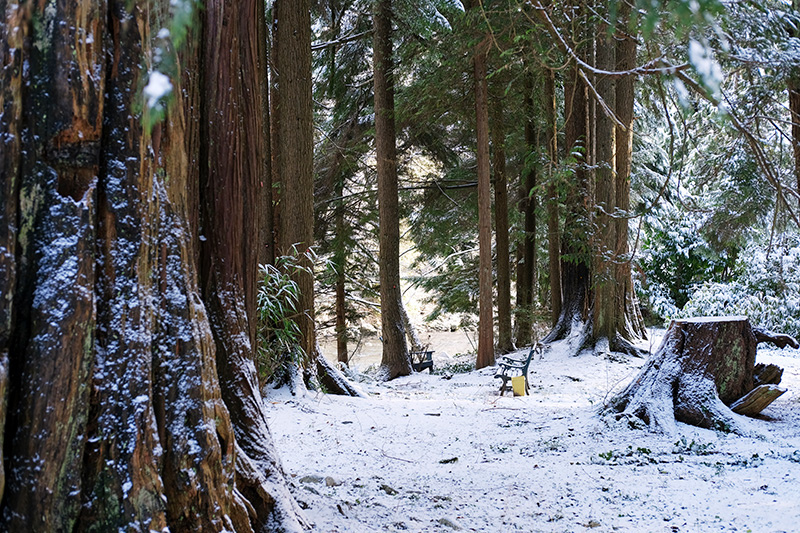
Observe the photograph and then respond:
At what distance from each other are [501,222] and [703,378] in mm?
8530

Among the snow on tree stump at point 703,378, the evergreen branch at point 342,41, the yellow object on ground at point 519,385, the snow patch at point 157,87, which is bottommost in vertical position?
the yellow object on ground at point 519,385

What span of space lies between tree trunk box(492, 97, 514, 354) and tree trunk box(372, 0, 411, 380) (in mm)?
2565

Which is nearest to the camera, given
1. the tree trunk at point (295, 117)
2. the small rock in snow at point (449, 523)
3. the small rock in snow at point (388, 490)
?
the small rock in snow at point (449, 523)

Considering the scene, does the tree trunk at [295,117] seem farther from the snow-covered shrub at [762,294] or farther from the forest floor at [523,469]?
the snow-covered shrub at [762,294]

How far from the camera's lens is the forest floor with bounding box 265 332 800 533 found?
3256mm

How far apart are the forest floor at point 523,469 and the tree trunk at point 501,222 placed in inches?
269

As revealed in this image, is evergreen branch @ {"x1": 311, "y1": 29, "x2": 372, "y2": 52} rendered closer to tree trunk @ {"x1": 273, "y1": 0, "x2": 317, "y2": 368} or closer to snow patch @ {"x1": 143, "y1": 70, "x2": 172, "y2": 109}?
tree trunk @ {"x1": 273, "y1": 0, "x2": 317, "y2": 368}

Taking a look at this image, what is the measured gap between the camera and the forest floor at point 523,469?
3.26 m

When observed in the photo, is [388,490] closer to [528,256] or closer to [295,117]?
[295,117]

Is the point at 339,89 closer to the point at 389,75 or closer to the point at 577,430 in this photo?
the point at 389,75

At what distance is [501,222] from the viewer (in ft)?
44.1

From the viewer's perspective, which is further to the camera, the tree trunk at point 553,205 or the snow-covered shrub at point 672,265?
the snow-covered shrub at point 672,265

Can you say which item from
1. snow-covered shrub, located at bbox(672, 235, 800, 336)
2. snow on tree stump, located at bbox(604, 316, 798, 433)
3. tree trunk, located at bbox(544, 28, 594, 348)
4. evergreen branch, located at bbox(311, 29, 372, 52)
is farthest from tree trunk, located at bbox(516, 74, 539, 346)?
snow on tree stump, located at bbox(604, 316, 798, 433)

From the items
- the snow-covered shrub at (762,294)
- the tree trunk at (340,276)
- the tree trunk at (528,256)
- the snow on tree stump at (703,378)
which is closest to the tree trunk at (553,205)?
the tree trunk at (528,256)
